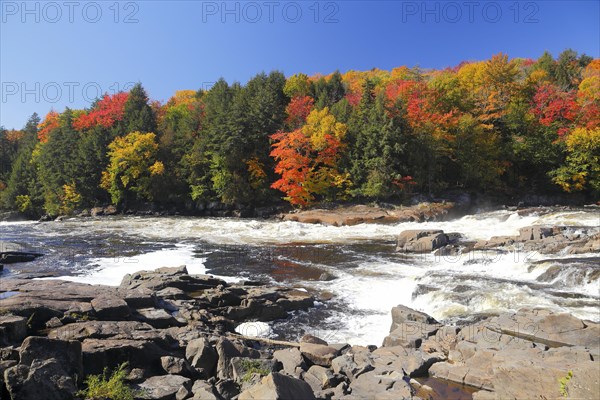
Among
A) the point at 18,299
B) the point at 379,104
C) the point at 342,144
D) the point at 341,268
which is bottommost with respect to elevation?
the point at 341,268

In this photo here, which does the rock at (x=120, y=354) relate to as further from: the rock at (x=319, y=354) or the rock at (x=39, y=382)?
the rock at (x=319, y=354)

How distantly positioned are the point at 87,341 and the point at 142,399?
2.09 meters

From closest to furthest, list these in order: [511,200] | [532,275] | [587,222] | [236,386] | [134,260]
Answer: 1. [236,386]
2. [532,275]
3. [134,260]
4. [587,222]
5. [511,200]

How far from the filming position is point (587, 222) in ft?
73.1

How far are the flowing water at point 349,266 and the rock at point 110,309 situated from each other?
3367 mm

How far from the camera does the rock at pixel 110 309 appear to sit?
8.46 meters

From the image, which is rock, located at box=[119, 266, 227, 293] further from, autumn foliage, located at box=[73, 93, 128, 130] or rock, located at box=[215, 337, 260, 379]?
autumn foliage, located at box=[73, 93, 128, 130]

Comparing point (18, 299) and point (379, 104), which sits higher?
point (379, 104)

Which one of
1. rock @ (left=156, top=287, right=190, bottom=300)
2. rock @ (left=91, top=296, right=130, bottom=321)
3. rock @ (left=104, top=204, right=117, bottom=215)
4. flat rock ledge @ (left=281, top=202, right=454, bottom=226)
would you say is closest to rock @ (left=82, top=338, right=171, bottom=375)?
rock @ (left=91, top=296, right=130, bottom=321)

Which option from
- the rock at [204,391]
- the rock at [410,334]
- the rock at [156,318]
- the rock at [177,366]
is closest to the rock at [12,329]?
the rock at [156,318]

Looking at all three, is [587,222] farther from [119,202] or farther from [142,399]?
[119,202]

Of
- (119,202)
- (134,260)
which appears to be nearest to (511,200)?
(134,260)

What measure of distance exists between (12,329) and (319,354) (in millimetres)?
5572

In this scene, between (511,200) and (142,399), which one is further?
(511,200)
